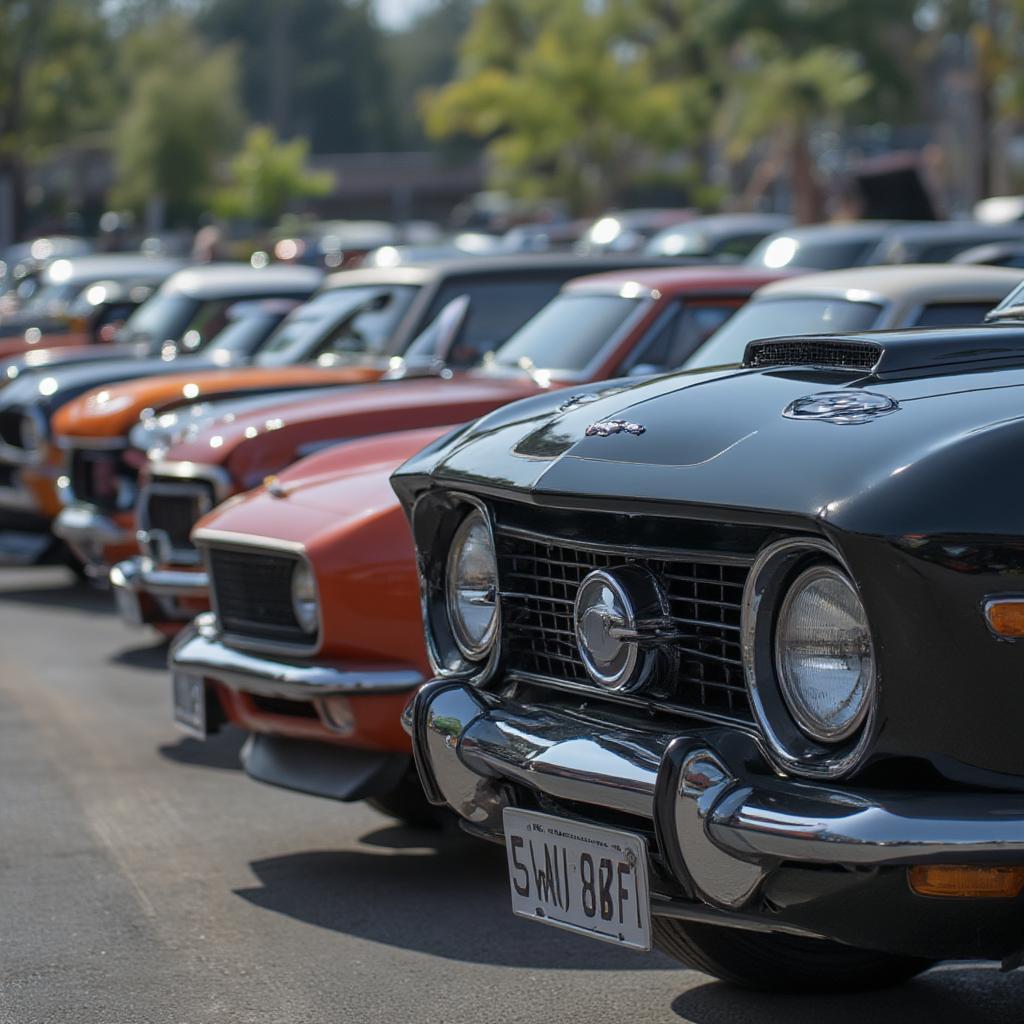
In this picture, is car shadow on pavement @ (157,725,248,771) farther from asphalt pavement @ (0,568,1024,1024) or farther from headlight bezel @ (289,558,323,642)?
headlight bezel @ (289,558,323,642)

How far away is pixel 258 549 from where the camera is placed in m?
5.24

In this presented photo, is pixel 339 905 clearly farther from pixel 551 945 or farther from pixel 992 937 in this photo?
pixel 992 937

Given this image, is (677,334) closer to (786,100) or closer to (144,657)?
(144,657)

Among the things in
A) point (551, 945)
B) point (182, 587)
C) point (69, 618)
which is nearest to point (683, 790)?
point (551, 945)

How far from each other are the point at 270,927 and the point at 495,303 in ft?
17.5

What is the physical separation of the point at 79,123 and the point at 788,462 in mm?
57077

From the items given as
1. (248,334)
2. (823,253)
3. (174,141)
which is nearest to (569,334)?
(248,334)

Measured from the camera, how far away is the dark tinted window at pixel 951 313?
678cm

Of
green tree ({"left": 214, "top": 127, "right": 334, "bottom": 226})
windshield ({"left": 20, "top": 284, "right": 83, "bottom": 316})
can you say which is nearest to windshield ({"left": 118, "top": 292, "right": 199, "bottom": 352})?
windshield ({"left": 20, "top": 284, "right": 83, "bottom": 316})

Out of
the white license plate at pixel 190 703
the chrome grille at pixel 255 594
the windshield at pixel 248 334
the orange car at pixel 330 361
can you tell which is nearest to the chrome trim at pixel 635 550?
the chrome grille at pixel 255 594

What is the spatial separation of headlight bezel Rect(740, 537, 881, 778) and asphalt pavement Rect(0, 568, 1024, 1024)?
1.10 m

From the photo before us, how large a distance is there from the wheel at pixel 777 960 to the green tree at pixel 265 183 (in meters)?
44.9

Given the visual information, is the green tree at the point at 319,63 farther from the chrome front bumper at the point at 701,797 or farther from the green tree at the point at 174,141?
the chrome front bumper at the point at 701,797

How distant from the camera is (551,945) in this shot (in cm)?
454
